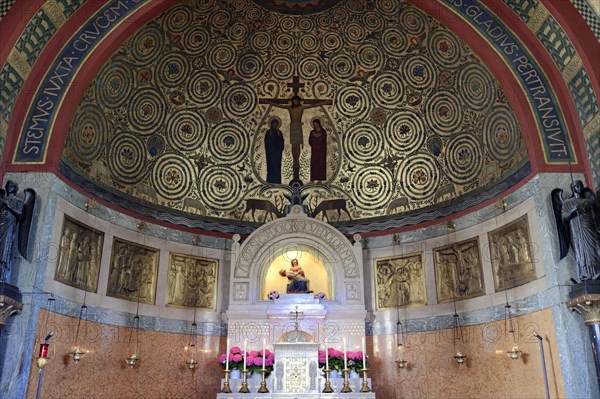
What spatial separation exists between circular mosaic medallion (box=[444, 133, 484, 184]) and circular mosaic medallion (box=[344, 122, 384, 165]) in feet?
6.66

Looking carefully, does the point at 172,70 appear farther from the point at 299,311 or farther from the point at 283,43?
the point at 299,311

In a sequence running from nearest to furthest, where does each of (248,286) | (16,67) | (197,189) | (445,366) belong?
(16,67), (445,366), (248,286), (197,189)

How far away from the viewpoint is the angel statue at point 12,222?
428 inches

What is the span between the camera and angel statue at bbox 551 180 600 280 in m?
10.8

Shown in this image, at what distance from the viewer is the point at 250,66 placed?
16.2 metres

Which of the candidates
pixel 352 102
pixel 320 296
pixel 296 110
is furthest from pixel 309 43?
pixel 320 296

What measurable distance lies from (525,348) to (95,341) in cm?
944

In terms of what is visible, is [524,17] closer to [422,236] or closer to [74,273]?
[422,236]

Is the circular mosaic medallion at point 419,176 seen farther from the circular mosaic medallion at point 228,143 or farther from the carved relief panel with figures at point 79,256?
the carved relief panel with figures at point 79,256

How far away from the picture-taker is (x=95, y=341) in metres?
12.7

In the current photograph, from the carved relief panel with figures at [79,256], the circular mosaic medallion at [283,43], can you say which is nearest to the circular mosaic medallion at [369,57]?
the circular mosaic medallion at [283,43]

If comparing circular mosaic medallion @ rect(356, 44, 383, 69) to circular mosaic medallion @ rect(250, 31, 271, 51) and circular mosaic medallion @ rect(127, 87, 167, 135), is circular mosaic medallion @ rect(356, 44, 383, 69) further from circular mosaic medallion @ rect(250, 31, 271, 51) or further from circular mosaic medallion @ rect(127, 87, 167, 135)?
circular mosaic medallion @ rect(127, 87, 167, 135)

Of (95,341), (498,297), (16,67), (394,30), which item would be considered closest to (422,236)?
(498,297)

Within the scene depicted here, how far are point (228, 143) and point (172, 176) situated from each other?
75.2 inches
